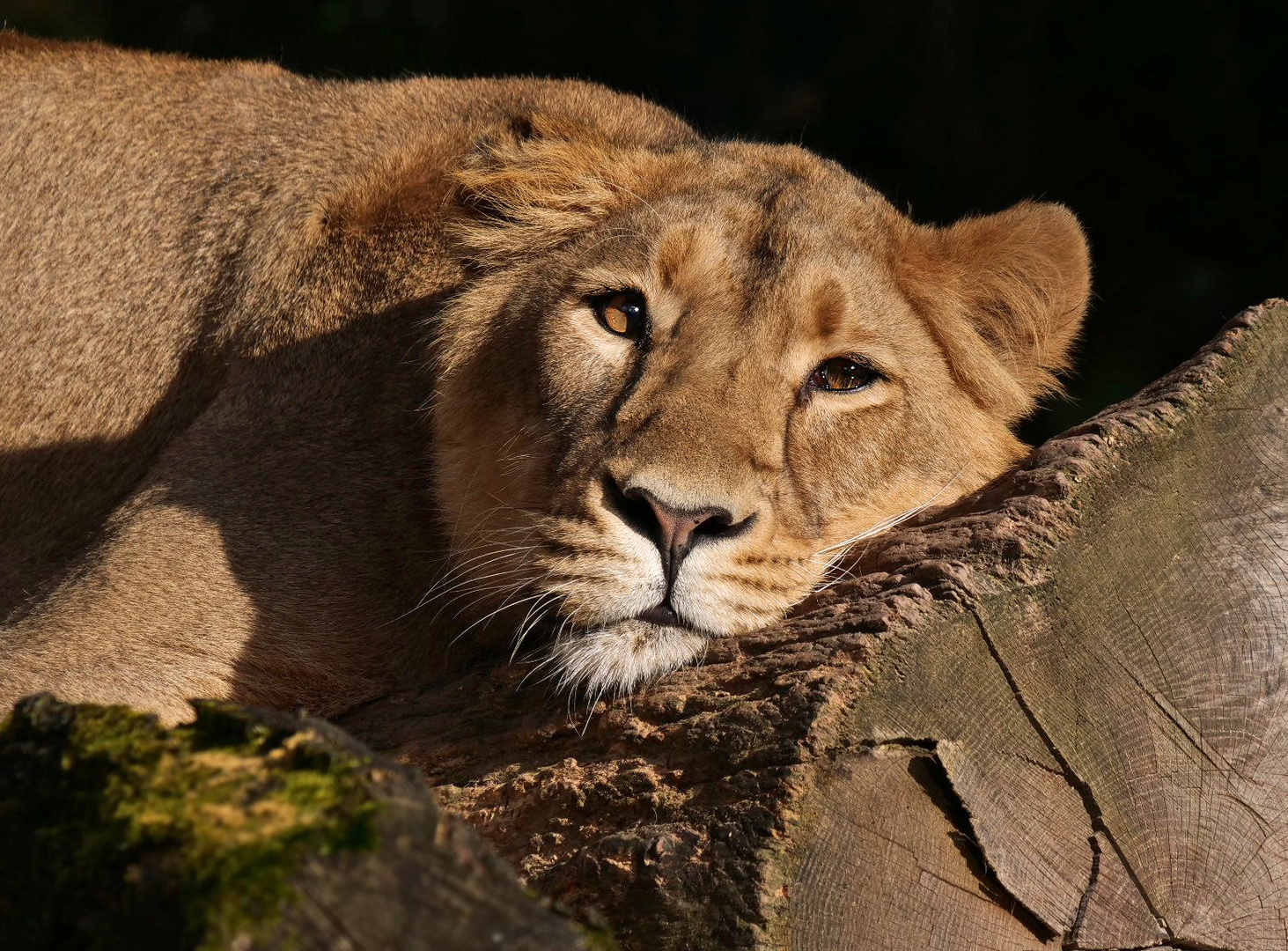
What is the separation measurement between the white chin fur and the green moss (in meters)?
1.02

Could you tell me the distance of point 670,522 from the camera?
2.73 m

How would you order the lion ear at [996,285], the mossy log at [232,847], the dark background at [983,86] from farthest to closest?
the dark background at [983,86], the lion ear at [996,285], the mossy log at [232,847]

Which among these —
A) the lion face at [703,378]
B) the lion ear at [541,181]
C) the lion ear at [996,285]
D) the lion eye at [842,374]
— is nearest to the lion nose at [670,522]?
the lion face at [703,378]

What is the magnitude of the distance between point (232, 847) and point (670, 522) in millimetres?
1373

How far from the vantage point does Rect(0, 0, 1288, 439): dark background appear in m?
6.38

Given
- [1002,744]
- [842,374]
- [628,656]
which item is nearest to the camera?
[1002,744]

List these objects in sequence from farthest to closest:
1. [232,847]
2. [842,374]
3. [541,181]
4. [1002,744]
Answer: [541,181]
[842,374]
[1002,744]
[232,847]

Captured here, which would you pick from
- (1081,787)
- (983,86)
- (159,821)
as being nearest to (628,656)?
(1081,787)

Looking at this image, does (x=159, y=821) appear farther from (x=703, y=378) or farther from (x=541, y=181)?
(x=541, y=181)

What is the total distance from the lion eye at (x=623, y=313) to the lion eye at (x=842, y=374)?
1.42ft

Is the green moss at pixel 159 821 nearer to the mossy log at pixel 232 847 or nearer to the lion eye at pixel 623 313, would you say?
the mossy log at pixel 232 847

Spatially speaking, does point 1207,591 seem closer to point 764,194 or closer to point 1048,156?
point 764,194

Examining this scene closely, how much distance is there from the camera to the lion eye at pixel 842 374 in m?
3.32

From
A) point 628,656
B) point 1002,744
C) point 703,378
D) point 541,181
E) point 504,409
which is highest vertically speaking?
point 541,181
